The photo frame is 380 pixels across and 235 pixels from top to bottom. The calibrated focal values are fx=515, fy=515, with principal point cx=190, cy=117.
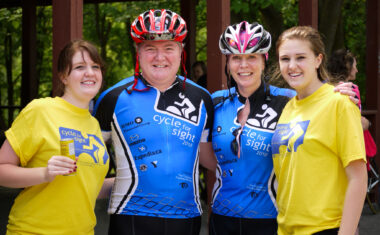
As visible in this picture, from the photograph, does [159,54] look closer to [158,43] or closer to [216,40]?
[158,43]

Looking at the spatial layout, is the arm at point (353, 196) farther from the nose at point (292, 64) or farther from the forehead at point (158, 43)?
the forehead at point (158, 43)

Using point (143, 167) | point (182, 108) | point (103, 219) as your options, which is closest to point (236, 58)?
point (182, 108)

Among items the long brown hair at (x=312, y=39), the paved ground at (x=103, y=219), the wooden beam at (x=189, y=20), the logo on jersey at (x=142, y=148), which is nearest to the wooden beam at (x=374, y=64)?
the paved ground at (x=103, y=219)

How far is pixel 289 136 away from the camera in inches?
119

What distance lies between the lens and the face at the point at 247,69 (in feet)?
11.4

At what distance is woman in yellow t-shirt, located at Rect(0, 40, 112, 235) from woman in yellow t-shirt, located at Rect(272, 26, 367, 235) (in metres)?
1.13

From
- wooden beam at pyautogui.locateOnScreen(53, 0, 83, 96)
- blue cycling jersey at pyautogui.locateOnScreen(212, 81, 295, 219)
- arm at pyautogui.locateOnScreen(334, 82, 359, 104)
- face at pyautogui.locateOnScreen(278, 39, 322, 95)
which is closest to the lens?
arm at pyautogui.locateOnScreen(334, 82, 359, 104)

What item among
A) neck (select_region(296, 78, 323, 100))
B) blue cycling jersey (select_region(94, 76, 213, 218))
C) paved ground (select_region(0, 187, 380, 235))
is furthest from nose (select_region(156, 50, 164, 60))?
paved ground (select_region(0, 187, 380, 235))

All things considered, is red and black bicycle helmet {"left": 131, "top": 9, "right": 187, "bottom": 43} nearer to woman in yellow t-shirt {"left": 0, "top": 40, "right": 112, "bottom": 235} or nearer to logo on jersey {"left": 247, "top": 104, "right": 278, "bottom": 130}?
woman in yellow t-shirt {"left": 0, "top": 40, "right": 112, "bottom": 235}

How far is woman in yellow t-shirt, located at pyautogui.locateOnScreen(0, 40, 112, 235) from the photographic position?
2.80 meters

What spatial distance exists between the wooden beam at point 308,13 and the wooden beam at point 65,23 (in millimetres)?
2820

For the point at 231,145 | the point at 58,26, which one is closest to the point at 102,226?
the point at 58,26

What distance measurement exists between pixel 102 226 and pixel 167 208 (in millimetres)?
3356

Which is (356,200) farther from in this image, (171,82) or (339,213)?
(171,82)
